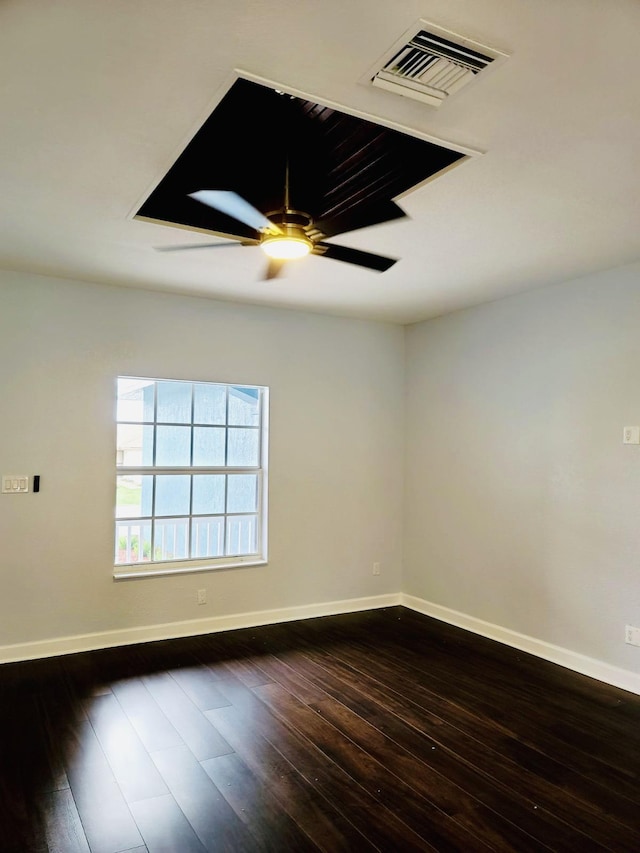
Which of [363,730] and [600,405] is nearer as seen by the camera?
[363,730]

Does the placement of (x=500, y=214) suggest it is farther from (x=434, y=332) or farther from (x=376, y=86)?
(x=434, y=332)

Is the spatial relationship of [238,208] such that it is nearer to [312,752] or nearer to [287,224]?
[287,224]

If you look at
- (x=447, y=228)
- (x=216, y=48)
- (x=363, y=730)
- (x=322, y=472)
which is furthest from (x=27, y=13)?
(x=322, y=472)

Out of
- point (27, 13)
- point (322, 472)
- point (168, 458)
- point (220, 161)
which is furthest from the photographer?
point (322, 472)

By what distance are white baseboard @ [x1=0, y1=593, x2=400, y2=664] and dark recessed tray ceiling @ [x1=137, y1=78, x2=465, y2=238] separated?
9.56ft

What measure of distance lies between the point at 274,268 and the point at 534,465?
227cm

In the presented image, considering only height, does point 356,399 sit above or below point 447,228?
below

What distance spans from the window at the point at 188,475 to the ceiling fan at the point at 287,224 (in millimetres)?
1986

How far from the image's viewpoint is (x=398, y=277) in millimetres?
3988

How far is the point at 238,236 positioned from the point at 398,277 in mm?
1374

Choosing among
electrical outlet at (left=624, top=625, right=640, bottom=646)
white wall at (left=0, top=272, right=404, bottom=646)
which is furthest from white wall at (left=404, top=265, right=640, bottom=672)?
white wall at (left=0, top=272, right=404, bottom=646)

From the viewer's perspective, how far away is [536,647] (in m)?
4.17

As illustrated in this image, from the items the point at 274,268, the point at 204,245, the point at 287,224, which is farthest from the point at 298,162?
the point at 274,268

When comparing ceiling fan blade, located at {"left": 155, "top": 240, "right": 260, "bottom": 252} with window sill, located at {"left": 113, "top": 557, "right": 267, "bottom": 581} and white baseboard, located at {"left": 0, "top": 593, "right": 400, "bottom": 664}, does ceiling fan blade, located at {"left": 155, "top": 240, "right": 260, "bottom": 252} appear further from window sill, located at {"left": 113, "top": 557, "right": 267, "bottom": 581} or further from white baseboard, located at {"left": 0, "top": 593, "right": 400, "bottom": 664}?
white baseboard, located at {"left": 0, "top": 593, "right": 400, "bottom": 664}
